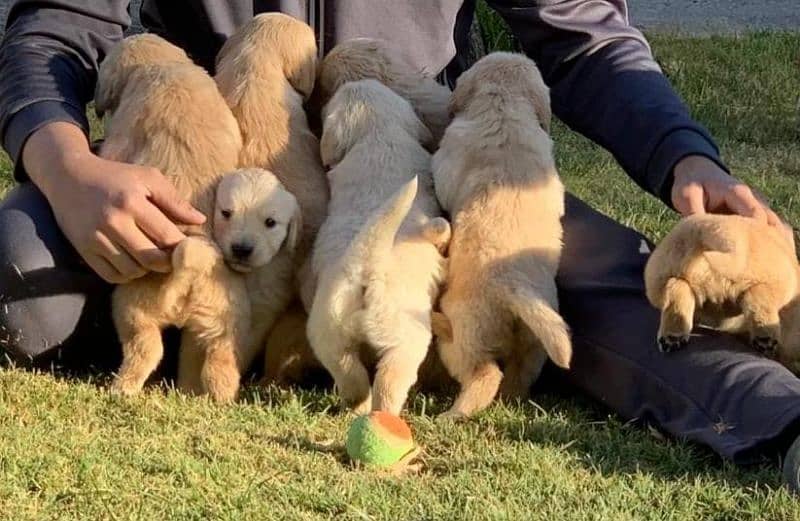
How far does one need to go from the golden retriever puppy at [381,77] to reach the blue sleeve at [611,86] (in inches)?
15.3

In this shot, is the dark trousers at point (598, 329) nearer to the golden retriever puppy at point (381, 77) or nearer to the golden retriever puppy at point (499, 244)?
the golden retriever puppy at point (499, 244)

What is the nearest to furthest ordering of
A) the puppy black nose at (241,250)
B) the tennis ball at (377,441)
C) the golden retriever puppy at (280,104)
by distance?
the tennis ball at (377,441) → the puppy black nose at (241,250) → the golden retriever puppy at (280,104)

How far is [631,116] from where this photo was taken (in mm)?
3617

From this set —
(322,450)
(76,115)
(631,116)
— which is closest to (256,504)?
(322,450)

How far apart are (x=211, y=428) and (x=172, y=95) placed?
2.83 feet

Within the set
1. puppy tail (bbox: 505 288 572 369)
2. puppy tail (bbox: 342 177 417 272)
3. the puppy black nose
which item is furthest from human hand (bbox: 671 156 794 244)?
the puppy black nose

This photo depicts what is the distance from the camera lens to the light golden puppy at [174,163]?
10.2 ft

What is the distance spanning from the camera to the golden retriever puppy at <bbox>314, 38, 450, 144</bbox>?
3646 mm

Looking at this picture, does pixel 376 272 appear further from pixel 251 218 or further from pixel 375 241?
pixel 251 218

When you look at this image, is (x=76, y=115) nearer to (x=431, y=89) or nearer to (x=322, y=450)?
(x=431, y=89)

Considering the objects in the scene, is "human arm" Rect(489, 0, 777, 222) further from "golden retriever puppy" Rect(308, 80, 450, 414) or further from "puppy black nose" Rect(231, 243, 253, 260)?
"puppy black nose" Rect(231, 243, 253, 260)

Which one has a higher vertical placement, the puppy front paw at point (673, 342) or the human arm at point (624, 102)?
the human arm at point (624, 102)

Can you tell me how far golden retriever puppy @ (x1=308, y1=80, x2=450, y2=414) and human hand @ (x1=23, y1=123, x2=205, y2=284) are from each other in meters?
0.35

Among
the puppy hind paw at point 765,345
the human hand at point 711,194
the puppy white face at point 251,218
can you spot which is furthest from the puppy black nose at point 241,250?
the puppy hind paw at point 765,345
